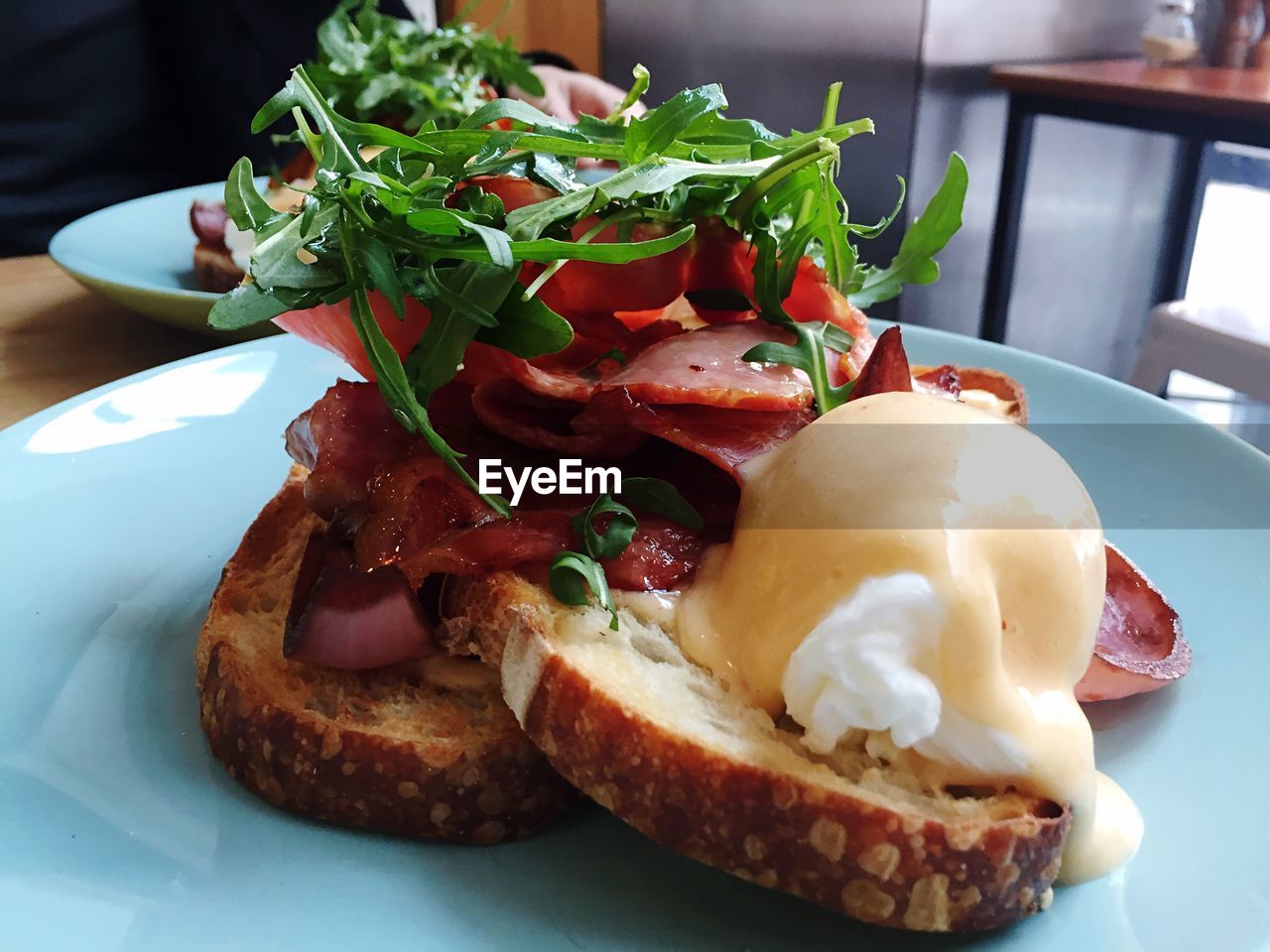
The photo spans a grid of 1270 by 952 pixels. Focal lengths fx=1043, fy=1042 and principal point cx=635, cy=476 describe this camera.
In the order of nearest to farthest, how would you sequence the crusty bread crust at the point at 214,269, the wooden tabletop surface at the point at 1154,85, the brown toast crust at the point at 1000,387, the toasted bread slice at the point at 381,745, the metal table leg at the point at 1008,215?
the toasted bread slice at the point at 381,745 → the brown toast crust at the point at 1000,387 → the crusty bread crust at the point at 214,269 → the wooden tabletop surface at the point at 1154,85 → the metal table leg at the point at 1008,215

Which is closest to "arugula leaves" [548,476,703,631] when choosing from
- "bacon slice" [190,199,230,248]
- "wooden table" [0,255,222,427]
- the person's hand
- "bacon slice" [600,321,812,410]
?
"bacon slice" [600,321,812,410]

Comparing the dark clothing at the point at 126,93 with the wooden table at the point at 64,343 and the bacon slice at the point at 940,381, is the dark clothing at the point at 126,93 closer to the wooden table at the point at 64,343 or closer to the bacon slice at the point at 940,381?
the wooden table at the point at 64,343

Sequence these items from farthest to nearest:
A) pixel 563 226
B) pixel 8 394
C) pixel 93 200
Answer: pixel 93 200
pixel 8 394
pixel 563 226

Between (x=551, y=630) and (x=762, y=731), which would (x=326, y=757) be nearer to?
(x=551, y=630)

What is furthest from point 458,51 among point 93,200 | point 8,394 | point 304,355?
point 8,394

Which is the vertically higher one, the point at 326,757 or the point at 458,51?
the point at 458,51

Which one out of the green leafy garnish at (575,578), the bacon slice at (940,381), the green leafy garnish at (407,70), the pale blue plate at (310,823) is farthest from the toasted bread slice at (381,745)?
the green leafy garnish at (407,70)
